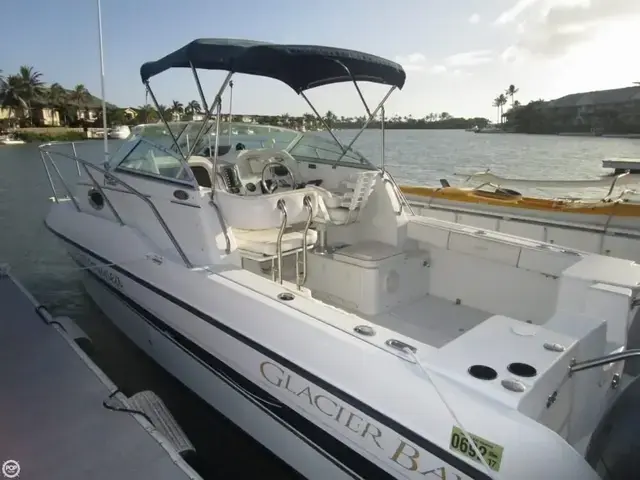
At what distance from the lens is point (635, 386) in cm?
185

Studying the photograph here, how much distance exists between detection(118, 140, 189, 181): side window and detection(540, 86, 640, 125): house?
190 feet

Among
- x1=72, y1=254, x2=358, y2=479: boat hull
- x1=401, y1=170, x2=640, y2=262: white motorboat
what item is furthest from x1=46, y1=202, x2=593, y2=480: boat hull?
x1=401, y1=170, x2=640, y2=262: white motorboat

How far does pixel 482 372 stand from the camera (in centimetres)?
191

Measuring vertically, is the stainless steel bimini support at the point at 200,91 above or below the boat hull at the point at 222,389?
above

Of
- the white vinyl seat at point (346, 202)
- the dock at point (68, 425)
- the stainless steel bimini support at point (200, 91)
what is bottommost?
the dock at point (68, 425)

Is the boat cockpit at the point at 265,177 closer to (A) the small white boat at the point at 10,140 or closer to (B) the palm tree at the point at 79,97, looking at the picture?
(A) the small white boat at the point at 10,140

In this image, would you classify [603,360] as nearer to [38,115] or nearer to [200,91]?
[200,91]

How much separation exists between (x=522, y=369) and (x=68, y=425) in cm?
235

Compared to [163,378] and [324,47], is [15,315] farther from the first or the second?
[324,47]

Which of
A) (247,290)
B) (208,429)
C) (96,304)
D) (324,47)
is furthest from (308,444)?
(96,304)

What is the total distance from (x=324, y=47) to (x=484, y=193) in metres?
5.16

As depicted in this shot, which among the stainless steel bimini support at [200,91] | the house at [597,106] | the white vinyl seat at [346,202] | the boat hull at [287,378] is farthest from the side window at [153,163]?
the house at [597,106]

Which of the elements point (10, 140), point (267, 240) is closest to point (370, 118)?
point (267, 240)

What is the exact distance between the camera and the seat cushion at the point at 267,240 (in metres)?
3.70
